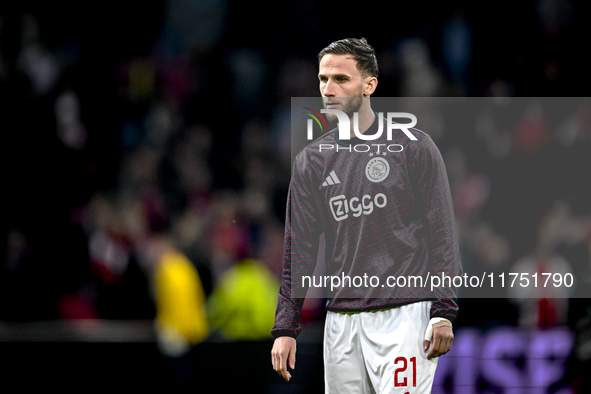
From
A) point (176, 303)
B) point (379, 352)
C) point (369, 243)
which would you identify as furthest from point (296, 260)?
point (176, 303)

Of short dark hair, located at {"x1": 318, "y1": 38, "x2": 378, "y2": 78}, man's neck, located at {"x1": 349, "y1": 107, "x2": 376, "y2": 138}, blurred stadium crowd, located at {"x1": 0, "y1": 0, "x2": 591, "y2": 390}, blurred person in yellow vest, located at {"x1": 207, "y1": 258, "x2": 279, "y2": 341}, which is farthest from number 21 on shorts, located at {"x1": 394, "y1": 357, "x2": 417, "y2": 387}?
blurred person in yellow vest, located at {"x1": 207, "y1": 258, "x2": 279, "y2": 341}

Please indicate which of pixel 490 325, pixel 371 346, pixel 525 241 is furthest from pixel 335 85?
pixel 490 325

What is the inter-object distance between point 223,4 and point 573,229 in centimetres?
618

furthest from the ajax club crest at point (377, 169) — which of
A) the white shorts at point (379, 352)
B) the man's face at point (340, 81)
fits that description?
the white shorts at point (379, 352)

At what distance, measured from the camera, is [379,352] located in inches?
120

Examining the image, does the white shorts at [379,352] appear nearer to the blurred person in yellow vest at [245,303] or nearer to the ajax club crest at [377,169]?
the ajax club crest at [377,169]

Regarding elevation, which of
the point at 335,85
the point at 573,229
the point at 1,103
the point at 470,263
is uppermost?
the point at 1,103

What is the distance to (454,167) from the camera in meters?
3.53

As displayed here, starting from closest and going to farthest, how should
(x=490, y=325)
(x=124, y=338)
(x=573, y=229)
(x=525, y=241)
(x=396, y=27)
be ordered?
(x=525, y=241)
(x=573, y=229)
(x=490, y=325)
(x=124, y=338)
(x=396, y=27)

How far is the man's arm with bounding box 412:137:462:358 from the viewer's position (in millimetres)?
2902

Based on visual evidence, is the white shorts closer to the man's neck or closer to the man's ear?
the man's neck

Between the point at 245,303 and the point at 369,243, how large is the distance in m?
3.14

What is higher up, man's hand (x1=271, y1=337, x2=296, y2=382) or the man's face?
the man's face

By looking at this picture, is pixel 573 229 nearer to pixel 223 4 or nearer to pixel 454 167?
pixel 454 167
